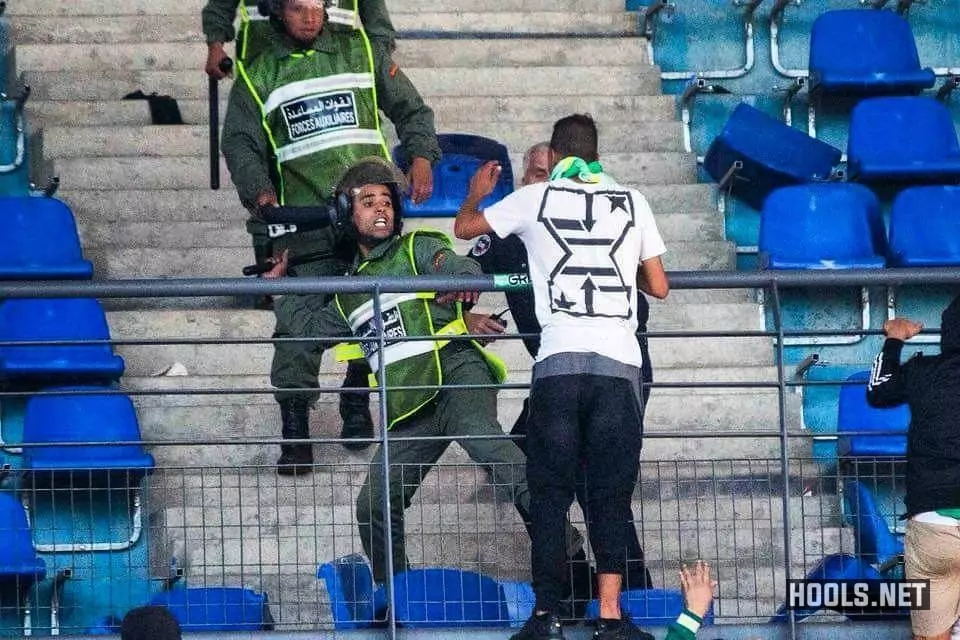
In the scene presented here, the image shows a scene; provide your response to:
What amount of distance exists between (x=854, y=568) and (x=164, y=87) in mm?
5092

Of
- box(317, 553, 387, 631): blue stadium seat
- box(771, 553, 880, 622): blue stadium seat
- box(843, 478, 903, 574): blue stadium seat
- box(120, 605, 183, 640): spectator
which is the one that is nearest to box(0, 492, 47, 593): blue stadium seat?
box(317, 553, 387, 631): blue stadium seat

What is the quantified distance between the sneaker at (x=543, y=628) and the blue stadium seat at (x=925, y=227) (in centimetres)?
397

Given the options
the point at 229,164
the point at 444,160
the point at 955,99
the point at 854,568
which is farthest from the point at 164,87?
the point at 854,568

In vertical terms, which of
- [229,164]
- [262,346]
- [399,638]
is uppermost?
[229,164]

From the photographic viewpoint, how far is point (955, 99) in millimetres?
12031

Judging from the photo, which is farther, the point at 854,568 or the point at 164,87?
the point at 164,87

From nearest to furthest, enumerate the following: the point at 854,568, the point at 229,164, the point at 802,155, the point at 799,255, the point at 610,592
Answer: the point at 610,592
the point at 854,568
the point at 229,164
the point at 799,255
the point at 802,155

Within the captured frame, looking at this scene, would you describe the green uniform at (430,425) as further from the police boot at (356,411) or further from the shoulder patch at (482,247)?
the police boot at (356,411)

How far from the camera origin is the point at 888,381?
7.55 m

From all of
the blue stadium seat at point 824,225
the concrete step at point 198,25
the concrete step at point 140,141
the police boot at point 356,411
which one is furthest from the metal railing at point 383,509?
the concrete step at point 198,25

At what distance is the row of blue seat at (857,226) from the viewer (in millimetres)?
10641

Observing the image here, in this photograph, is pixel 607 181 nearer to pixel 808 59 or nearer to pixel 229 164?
pixel 229 164

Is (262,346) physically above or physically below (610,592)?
above

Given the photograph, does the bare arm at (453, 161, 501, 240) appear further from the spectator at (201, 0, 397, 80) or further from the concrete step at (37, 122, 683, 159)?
the concrete step at (37, 122, 683, 159)
